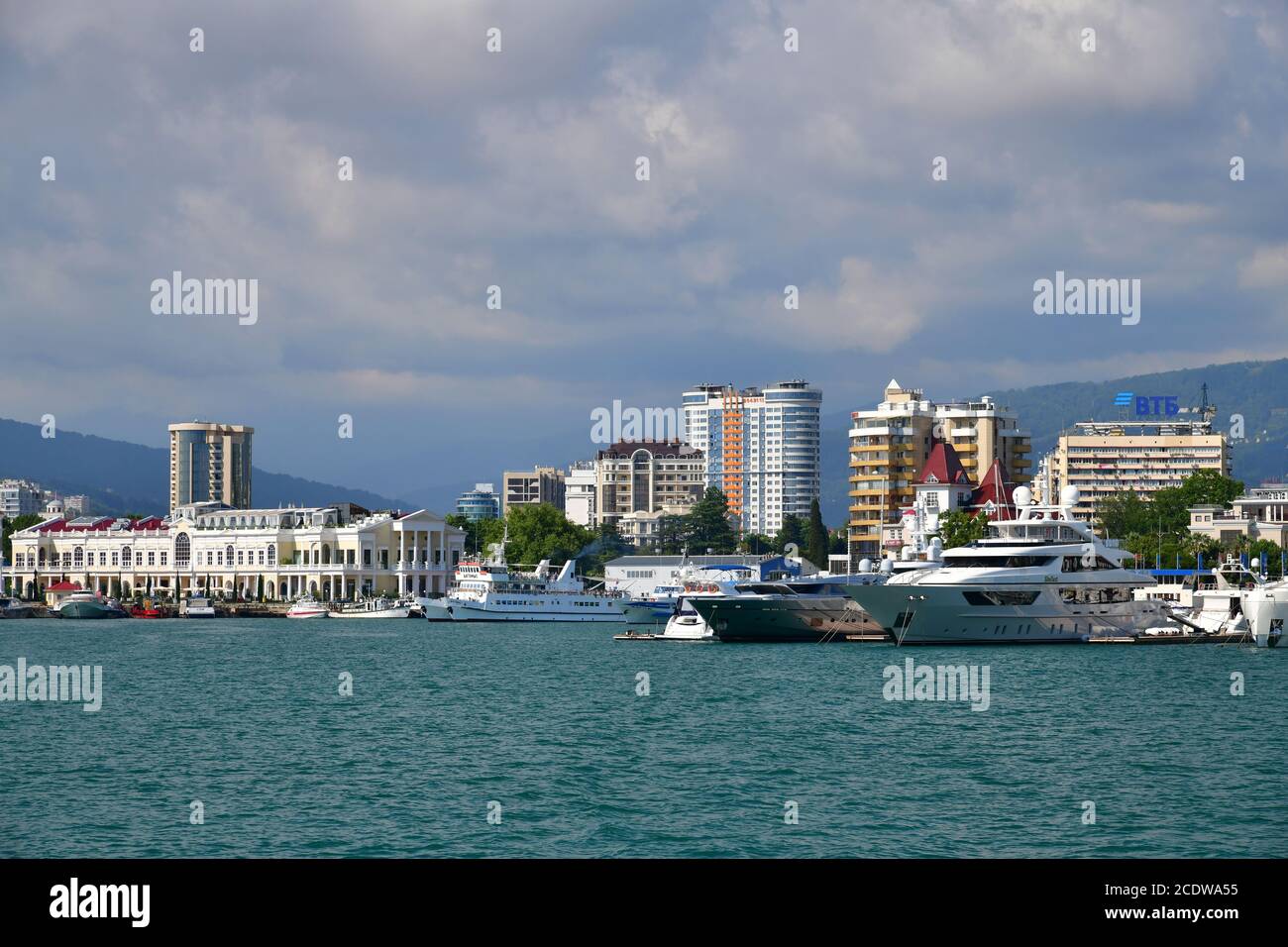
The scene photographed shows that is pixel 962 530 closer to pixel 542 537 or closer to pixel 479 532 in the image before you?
pixel 542 537

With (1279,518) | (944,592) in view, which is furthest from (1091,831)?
(1279,518)

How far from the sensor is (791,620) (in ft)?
277

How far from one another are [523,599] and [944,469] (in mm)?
55295

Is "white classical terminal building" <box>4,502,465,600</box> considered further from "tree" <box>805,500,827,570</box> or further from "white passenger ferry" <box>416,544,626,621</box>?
"white passenger ferry" <box>416,544,626,621</box>

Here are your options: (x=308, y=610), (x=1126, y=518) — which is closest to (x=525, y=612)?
(x=308, y=610)

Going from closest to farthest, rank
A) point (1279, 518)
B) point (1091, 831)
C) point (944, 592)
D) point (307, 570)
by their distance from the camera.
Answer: point (1091, 831)
point (944, 592)
point (1279, 518)
point (307, 570)

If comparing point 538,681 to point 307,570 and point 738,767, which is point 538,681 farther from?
point 307,570

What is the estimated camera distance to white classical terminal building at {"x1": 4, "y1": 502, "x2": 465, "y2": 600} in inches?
6836

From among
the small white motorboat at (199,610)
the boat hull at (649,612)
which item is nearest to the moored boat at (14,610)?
the small white motorboat at (199,610)

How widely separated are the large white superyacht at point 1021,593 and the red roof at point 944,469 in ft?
267

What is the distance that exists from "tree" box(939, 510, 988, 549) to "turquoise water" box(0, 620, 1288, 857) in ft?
200

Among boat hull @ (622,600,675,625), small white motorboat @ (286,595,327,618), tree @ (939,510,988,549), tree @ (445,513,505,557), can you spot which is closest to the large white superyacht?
boat hull @ (622,600,675,625)
